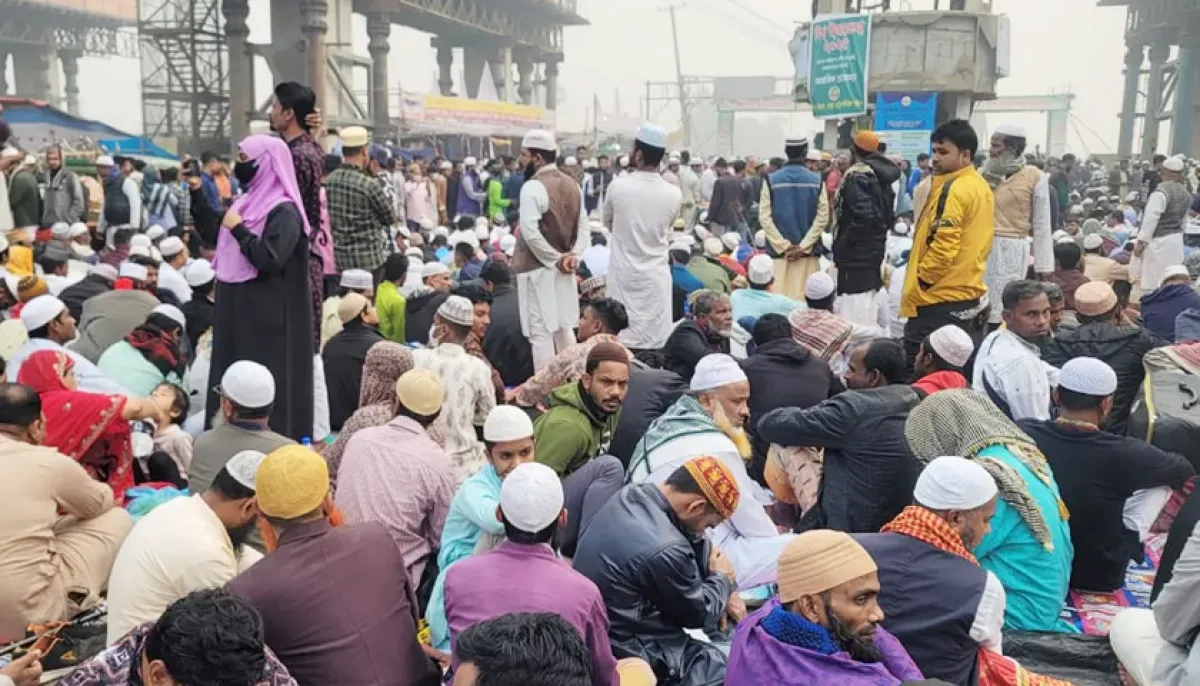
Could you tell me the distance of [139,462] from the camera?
14.8 ft

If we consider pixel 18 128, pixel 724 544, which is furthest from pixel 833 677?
pixel 18 128

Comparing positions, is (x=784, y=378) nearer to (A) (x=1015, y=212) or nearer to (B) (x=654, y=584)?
(B) (x=654, y=584)

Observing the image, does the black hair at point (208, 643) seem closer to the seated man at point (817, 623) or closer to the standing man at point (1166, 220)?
the seated man at point (817, 623)

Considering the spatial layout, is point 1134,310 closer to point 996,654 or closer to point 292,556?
point 996,654

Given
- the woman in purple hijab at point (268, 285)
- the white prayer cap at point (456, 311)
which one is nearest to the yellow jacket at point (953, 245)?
the white prayer cap at point (456, 311)

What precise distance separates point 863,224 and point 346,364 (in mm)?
3208

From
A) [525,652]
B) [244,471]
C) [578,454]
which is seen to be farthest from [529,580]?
[578,454]

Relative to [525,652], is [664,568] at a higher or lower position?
lower

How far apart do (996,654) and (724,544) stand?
3.54 feet

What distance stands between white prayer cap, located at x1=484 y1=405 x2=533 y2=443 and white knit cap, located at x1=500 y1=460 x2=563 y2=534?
0.68 meters

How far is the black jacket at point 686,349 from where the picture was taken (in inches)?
211

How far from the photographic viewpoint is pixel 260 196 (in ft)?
14.0

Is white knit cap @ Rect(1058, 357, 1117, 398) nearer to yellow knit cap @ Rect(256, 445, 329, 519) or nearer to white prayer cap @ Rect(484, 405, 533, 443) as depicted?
white prayer cap @ Rect(484, 405, 533, 443)

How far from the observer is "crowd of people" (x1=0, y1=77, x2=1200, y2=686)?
2488 mm
